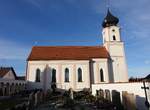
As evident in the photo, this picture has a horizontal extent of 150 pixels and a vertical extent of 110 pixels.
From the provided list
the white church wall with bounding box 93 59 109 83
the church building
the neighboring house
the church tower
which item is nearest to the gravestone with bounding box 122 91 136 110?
the church building

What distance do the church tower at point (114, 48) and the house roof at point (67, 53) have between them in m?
1.70

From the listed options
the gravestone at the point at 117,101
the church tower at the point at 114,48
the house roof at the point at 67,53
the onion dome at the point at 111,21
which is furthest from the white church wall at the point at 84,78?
the gravestone at the point at 117,101

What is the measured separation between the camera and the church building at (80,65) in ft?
111

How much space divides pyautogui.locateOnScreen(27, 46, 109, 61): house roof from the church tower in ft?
5.57

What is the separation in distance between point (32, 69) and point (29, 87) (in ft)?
11.3

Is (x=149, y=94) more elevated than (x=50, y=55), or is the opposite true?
(x=50, y=55)

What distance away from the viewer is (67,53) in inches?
1441

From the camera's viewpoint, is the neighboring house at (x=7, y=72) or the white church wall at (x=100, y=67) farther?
the neighboring house at (x=7, y=72)

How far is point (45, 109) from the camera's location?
14.9m

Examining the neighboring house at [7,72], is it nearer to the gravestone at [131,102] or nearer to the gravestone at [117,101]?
the gravestone at [117,101]

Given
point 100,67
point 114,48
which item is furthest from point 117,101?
point 114,48

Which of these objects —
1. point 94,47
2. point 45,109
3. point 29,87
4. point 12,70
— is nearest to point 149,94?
point 45,109

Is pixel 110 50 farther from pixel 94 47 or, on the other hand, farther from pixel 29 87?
pixel 29 87

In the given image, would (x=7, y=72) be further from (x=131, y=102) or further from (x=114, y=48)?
(x=131, y=102)
